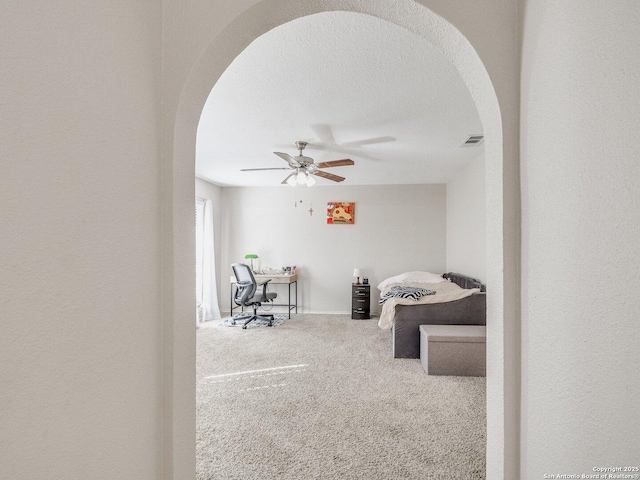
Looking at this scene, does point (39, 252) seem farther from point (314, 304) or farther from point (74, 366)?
point (314, 304)

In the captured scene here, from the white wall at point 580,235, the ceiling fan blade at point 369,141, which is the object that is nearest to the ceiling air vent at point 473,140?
the ceiling fan blade at point 369,141

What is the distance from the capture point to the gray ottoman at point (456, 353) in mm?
3102

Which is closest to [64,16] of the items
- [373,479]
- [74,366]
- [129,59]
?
[129,59]

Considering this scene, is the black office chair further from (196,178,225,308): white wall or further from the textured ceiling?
the textured ceiling

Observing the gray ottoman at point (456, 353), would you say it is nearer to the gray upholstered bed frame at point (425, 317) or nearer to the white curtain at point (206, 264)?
the gray upholstered bed frame at point (425, 317)

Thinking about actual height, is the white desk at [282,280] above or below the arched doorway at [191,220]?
below

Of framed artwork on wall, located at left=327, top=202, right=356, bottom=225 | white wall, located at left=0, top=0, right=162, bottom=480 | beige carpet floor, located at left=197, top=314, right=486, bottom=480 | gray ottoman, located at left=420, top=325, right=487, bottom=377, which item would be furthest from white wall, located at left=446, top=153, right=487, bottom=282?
white wall, located at left=0, top=0, right=162, bottom=480

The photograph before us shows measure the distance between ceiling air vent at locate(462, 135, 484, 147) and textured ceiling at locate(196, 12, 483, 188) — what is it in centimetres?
7

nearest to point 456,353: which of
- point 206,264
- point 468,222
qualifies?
point 468,222

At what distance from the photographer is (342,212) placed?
6305 millimetres

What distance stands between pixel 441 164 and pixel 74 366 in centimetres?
482

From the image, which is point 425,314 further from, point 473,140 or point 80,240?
point 80,240

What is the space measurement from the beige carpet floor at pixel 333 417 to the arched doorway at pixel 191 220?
943mm

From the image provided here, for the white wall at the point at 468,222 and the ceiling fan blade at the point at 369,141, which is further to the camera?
the white wall at the point at 468,222
